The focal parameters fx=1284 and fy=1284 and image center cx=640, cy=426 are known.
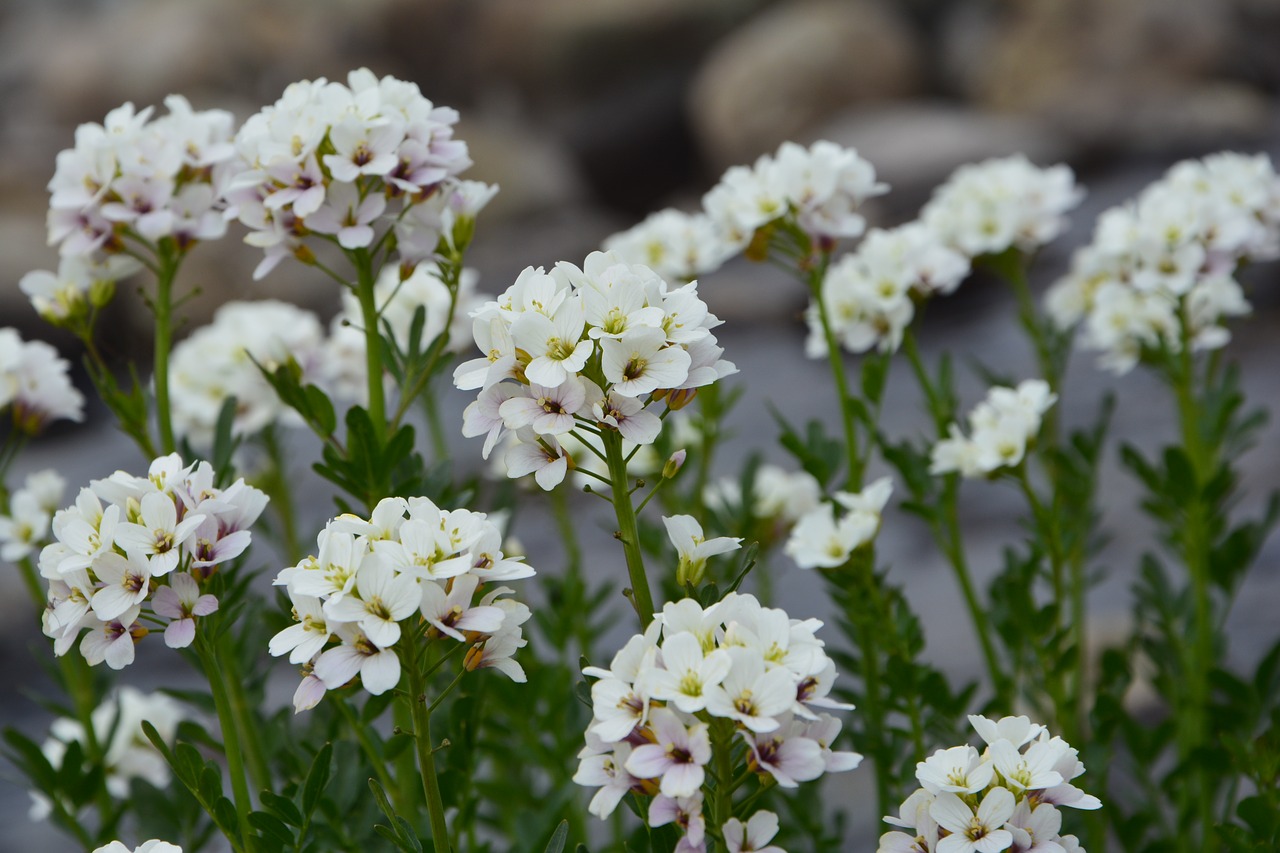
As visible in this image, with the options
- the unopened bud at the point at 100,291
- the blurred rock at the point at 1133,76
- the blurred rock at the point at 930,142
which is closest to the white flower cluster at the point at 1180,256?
the unopened bud at the point at 100,291

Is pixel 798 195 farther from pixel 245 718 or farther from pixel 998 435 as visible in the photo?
pixel 245 718

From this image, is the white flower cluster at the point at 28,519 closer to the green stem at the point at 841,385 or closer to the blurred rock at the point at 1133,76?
the green stem at the point at 841,385

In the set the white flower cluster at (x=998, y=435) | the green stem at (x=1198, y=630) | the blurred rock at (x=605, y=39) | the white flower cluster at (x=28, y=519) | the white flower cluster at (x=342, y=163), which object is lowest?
the green stem at (x=1198, y=630)

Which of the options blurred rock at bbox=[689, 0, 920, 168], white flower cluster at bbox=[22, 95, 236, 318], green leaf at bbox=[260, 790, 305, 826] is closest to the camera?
green leaf at bbox=[260, 790, 305, 826]

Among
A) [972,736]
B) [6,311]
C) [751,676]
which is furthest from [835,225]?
[6,311]

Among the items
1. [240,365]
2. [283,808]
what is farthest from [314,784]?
[240,365]

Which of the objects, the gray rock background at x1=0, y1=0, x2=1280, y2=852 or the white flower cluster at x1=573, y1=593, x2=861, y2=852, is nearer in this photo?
the white flower cluster at x1=573, y1=593, x2=861, y2=852

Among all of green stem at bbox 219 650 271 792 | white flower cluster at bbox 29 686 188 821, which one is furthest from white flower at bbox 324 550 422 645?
white flower cluster at bbox 29 686 188 821

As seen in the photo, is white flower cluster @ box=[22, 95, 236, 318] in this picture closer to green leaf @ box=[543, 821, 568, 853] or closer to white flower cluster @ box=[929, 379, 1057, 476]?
green leaf @ box=[543, 821, 568, 853]
